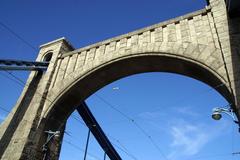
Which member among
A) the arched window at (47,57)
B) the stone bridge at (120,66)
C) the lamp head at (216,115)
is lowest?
the lamp head at (216,115)

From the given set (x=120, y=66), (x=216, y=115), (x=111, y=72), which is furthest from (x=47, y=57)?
(x=216, y=115)

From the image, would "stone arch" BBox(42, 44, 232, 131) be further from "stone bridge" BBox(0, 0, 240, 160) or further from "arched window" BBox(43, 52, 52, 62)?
"arched window" BBox(43, 52, 52, 62)

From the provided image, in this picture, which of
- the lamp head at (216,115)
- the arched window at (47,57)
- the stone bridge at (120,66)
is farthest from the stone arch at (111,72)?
the arched window at (47,57)

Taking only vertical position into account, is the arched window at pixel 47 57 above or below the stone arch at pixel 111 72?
above

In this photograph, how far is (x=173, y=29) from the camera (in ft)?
41.0

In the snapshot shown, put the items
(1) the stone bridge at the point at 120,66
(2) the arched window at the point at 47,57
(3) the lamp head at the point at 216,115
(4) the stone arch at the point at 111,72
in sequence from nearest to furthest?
1. (3) the lamp head at the point at 216,115
2. (1) the stone bridge at the point at 120,66
3. (4) the stone arch at the point at 111,72
4. (2) the arched window at the point at 47,57

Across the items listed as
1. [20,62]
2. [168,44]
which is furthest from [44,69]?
Answer: [168,44]

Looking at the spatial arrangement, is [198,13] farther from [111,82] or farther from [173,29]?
[111,82]

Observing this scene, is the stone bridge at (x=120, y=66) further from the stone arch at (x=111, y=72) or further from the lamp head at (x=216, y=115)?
the lamp head at (x=216, y=115)

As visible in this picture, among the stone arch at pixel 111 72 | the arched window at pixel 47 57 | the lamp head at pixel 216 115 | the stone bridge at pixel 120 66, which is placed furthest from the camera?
the arched window at pixel 47 57

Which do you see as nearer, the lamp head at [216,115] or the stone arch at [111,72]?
the lamp head at [216,115]

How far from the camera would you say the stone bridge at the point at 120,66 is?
33.6 feet

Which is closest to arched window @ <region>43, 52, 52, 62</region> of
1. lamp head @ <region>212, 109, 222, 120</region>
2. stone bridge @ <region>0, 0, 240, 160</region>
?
Answer: stone bridge @ <region>0, 0, 240, 160</region>

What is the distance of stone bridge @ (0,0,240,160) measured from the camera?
1023 centimetres
